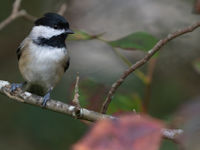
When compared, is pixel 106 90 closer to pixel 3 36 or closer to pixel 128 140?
pixel 128 140

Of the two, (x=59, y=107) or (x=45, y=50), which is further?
(x=45, y=50)

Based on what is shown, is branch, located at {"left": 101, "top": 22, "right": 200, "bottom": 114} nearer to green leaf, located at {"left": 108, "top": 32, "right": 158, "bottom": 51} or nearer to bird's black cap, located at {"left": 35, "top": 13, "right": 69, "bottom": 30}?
green leaf, located at {"left": 108, "top": 32, "right": 158, "bottom": 51}

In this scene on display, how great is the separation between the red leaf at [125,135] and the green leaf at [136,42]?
3.25 ft

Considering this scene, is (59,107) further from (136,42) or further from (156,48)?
(156,48)

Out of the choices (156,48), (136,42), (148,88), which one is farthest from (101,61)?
(156,48)

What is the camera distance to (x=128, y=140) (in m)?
0.50

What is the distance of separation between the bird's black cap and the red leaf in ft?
6.66

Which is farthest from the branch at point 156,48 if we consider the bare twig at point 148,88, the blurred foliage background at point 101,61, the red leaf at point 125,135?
the blurred foliage background at point 101,61

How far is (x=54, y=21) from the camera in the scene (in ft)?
8.25

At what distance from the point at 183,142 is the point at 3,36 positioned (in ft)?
12.2

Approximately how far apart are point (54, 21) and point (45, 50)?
0.67 feet

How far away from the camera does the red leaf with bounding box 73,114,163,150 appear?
19.3 inches

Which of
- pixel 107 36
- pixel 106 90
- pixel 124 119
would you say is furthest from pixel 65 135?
pixel 124 119

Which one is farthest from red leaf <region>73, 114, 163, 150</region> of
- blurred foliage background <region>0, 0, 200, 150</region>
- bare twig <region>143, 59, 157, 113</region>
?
blurred foliage background <region>0, 0, 200, 150</region>
